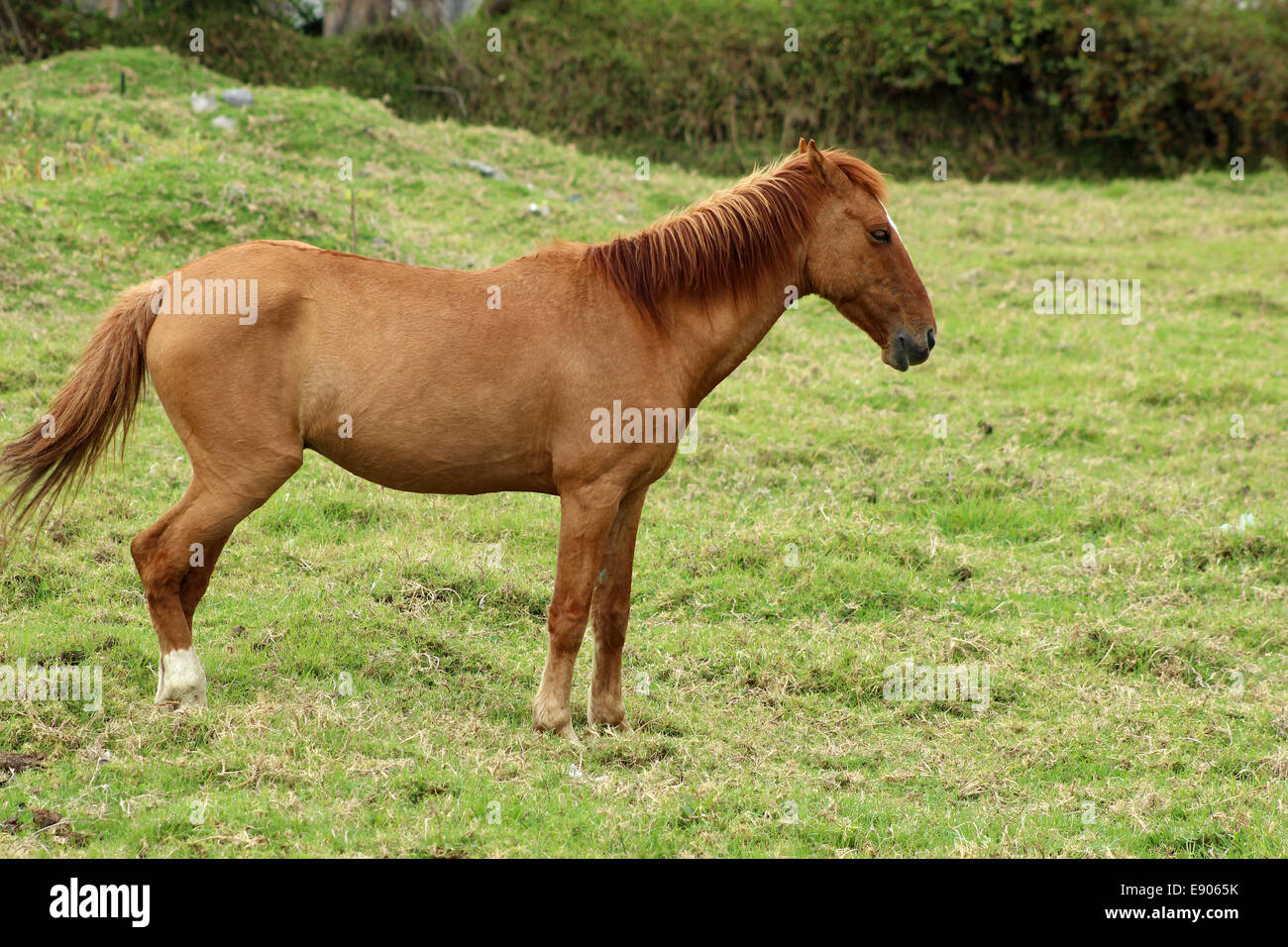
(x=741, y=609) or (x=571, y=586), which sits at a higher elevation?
(x=571, y=586)

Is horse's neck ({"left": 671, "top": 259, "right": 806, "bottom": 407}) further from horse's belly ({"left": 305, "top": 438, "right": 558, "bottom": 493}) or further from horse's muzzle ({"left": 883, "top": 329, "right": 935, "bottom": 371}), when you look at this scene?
horse's belly ({"left": 305, "top": 438, "right": 558, "bottom": 493})

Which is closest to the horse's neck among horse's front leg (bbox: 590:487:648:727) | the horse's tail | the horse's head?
the horse's head

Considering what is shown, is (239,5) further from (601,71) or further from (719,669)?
(719,669)

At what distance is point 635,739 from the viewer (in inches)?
212

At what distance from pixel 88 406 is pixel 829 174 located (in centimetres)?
344

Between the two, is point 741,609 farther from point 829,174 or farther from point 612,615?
point 829,174

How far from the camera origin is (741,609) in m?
6.99

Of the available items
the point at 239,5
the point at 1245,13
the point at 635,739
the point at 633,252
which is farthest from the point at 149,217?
the point at 1245,13

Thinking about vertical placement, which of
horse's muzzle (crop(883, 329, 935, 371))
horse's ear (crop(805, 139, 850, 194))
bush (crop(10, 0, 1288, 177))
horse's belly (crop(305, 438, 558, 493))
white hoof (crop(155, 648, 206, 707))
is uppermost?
bush (crop(10, 0, 1288, 177))

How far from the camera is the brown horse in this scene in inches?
199

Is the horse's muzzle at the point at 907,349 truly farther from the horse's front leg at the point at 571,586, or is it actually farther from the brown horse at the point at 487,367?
the horse's front leg at the point at 571,586

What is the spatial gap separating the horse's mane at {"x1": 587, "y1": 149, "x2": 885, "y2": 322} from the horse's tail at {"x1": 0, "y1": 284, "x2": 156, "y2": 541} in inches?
79.5

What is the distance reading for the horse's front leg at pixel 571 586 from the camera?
516 cm

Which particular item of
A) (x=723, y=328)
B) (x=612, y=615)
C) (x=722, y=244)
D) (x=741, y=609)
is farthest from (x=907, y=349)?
(x=741, y=609)
